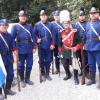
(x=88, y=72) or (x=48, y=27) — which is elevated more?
(x=48, y=27)

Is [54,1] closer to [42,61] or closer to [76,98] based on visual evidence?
[42,61]

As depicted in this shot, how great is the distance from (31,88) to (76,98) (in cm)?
144

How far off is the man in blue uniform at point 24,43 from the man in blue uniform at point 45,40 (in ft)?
1.06

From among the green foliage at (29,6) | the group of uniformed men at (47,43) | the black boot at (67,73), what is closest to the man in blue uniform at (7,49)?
the group of uniformed men at (47,43)

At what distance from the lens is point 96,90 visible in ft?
30.3

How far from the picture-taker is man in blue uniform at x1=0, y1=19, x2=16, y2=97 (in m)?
8.94

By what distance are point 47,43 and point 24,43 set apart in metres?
0.74

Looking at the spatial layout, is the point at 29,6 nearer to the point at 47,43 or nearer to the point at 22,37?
the point at 47,43

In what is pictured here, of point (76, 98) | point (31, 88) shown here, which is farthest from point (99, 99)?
point (31, 88)

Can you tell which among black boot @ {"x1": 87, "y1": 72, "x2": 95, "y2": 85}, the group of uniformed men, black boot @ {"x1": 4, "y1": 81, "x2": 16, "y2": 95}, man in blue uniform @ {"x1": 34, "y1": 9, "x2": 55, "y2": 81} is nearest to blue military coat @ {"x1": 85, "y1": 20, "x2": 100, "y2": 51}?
the group of uniformed men

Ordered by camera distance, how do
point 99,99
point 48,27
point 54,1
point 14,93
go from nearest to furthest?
1. point 99,99
2. point 14,93
3. point 48,27
4. point 54,1

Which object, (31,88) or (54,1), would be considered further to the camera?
(54,1)

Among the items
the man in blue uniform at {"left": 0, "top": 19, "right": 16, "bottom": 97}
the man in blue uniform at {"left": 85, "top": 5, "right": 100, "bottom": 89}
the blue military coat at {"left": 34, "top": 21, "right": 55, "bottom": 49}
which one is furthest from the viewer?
the blue military coat at {"left": 34, "top": 21, "right": 55, "bottom": 49}

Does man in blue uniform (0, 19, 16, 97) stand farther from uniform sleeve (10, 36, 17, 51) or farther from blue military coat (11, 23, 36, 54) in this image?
blue military coat (11, 23, 36, 54)
